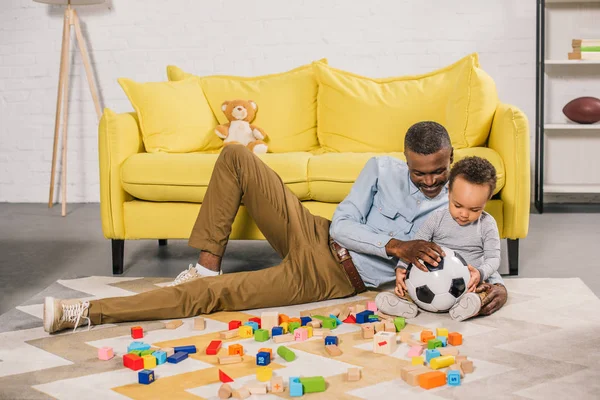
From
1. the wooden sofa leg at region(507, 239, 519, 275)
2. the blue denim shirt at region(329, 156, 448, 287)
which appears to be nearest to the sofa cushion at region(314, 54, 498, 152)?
the wooden sofa leg at region(507, 239, 519, 275)

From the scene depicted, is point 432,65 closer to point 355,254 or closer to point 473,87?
point 473,87

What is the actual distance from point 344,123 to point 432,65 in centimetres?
160

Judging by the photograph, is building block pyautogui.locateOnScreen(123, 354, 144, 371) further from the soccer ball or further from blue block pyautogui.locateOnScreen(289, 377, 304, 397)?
the soccer ball

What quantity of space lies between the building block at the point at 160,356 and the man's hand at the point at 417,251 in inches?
33.7

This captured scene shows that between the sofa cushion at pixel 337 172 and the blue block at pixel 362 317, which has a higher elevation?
the sofa cushion at pixel 337 172

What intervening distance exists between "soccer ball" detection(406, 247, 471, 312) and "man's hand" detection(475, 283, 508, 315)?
13cm

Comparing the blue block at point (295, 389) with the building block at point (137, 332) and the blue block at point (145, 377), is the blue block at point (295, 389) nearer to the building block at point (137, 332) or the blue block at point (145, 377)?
the blue block at point (145, 377)

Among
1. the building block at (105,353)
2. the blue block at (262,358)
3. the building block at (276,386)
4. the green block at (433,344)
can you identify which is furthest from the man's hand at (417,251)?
the building block at (105,353)

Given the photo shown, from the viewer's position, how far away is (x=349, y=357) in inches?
86.2

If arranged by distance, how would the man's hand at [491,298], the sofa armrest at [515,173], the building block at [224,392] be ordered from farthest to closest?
the sofa armrest at [515,173] → the man's hand at [491,298] → the building block at [224,392]

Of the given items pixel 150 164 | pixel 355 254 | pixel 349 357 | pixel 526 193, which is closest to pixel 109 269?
pixel 150 164

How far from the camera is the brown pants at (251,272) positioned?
8.36ft

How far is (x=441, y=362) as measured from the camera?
6.70 feet

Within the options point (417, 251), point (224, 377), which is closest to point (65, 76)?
point (417, 251)
